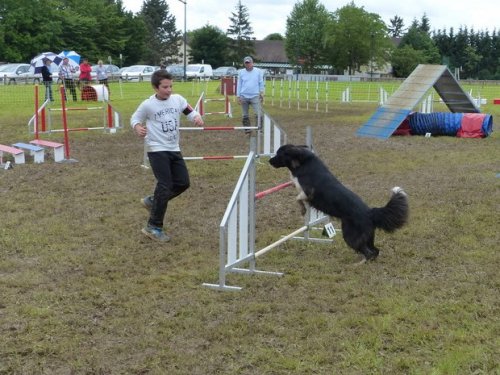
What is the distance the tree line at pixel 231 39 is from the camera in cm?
5866

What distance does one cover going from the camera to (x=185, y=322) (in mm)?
4047

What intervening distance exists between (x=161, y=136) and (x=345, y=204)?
1940 millimetres

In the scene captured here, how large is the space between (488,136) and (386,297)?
10785 millimetres

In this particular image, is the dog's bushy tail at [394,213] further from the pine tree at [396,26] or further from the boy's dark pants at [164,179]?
the pine tree at [396,26]

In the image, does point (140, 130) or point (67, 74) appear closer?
point (140, 130)

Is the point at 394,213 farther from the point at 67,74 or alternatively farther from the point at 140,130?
the point at 67,74

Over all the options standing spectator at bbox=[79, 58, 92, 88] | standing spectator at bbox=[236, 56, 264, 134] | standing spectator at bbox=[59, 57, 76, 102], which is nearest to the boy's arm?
standing spectator at bbox=[236, 56, 264, 134]

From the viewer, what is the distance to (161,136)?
5.88m

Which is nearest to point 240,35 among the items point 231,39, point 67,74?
point 231,39

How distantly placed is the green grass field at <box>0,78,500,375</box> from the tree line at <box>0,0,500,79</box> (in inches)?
2112

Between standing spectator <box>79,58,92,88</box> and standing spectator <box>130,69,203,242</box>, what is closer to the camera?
standing spectator <box>130,69,203,242</box>

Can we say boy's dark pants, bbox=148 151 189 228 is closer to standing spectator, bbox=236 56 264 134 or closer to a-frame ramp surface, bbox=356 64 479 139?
standing spectator, bbox=236 56 264 134

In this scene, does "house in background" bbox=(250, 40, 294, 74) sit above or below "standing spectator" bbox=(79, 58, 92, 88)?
above

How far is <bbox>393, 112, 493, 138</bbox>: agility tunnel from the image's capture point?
13.9 metres
